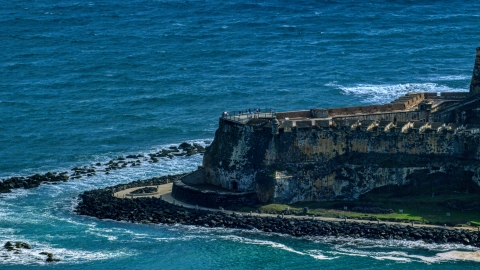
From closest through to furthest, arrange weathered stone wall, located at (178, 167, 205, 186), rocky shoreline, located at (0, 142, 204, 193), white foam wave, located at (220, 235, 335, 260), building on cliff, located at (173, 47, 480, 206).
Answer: white foam wave, located at (220, 235, 335, 260)
building on cliff, located at (173, 47, 480, 206)
weathered stone wall, located at (178, 167, 205, 186)
rocky shoreline, located at (0, 142, 204, 193)

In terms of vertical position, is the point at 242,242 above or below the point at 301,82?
below

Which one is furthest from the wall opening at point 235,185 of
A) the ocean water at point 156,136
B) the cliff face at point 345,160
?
the ocean water at point 156,136

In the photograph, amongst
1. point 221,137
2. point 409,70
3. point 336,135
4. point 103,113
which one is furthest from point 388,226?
point 409,70

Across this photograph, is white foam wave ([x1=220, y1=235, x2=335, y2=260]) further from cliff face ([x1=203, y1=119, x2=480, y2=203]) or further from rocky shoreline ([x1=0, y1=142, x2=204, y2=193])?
rocky shoreline ([x1=0, y1=142, x2=204, y2=193])

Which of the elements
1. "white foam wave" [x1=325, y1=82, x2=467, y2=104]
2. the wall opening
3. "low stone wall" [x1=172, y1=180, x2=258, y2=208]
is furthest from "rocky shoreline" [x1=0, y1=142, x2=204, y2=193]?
"white foam wave" [x1=325, y1=82, x2=467, y2=104]

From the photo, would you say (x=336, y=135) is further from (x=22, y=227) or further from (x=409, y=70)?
(x=409, y=70)

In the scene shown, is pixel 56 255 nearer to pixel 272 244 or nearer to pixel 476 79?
pixel 272 244

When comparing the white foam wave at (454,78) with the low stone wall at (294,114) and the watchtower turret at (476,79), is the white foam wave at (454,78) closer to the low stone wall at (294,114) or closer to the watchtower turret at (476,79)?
the watchtower turret at (476,79)
